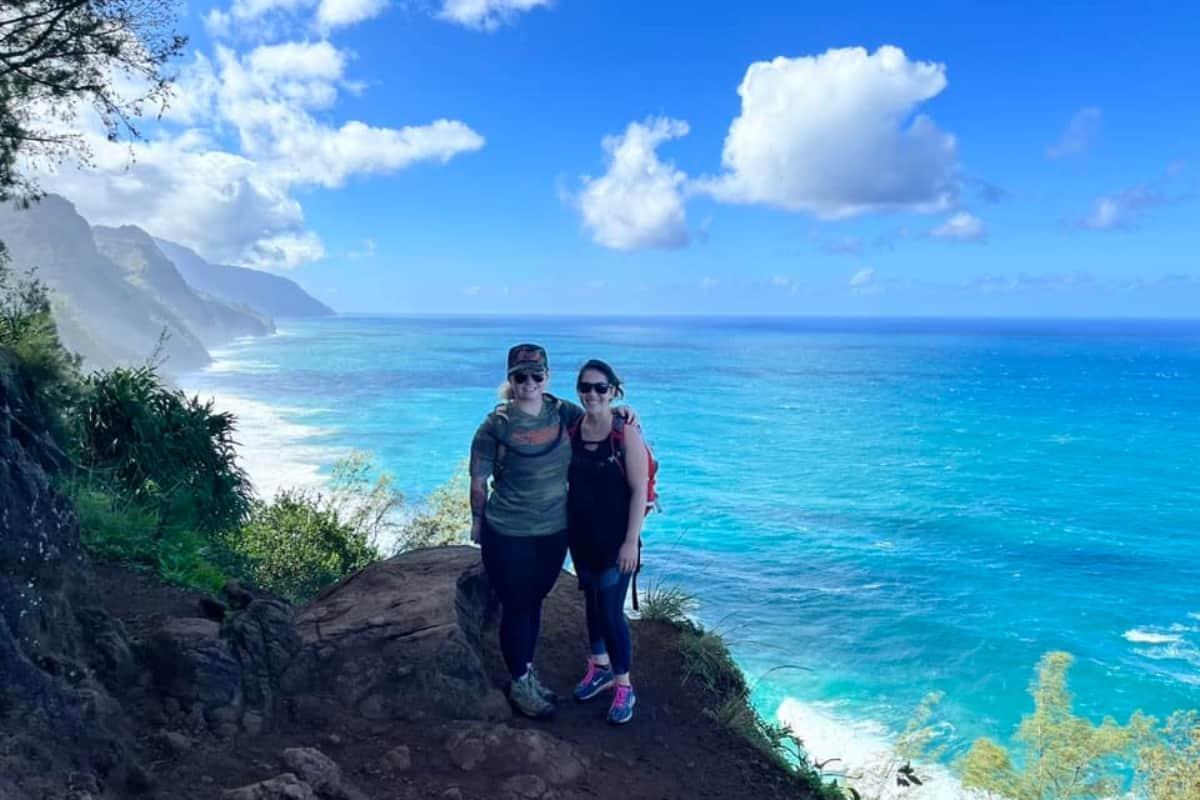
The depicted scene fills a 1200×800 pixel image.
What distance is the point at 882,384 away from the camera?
111m

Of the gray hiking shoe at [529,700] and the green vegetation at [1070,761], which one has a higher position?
the gray hiking shoe at [529,700]

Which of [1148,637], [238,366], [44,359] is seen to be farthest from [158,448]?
[238,366]

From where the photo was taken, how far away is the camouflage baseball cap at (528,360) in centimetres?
473

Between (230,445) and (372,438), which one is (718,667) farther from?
(372,438)

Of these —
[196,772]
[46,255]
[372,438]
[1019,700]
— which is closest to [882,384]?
[372,438]

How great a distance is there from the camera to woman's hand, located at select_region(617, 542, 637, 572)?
4879mm

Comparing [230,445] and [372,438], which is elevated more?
[230,445]

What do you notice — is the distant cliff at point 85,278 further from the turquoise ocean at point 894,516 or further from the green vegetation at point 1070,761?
the green vegetation at point 1070,761

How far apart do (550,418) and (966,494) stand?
5284 cm

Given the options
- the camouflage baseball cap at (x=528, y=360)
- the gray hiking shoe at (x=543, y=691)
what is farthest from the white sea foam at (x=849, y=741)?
the camouflage baseball cap at (x=528, y=360)

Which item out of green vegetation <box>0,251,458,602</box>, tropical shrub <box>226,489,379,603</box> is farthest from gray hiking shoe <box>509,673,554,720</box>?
tropical shrub <box>226,489,379,603</box>

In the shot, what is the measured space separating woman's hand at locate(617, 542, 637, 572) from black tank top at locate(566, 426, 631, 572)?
0.15 feet

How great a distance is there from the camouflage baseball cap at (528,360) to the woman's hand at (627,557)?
1.23m

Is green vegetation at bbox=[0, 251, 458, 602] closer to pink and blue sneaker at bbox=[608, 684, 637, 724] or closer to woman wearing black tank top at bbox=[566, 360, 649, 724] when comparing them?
pink and blue sneaker at bbox=[608, 684, 637, 724]
